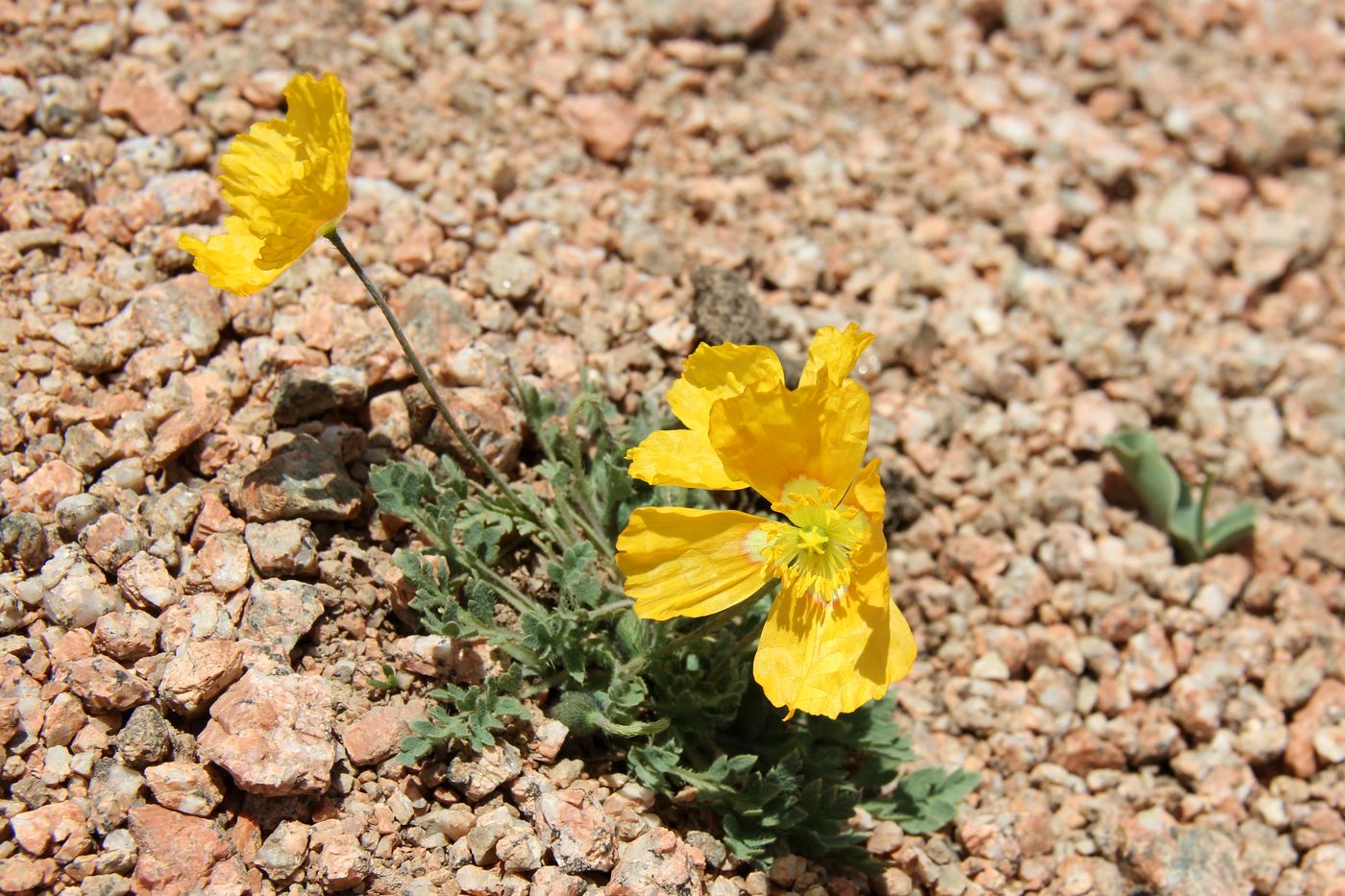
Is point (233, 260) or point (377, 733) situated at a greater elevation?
point (233, 260)

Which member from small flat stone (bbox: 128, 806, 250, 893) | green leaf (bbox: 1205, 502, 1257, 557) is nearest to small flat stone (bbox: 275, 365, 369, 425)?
small flat stone (bbox: 128, 806, 250, 893)

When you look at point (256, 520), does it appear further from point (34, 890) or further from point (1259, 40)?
point (1259, 40)

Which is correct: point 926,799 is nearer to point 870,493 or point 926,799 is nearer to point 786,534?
point 786,534

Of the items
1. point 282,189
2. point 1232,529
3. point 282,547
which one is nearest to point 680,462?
point 282,547

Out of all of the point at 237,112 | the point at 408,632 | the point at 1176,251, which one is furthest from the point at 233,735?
the point at 1176,251

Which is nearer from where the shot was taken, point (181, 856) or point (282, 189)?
point (181, 856)

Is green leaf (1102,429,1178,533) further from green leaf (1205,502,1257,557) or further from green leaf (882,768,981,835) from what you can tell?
green leaf (882,768,981,835)

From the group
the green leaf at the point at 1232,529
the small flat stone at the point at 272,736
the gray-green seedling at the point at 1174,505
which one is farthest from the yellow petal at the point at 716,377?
the green leaf at the point at 1232,529
